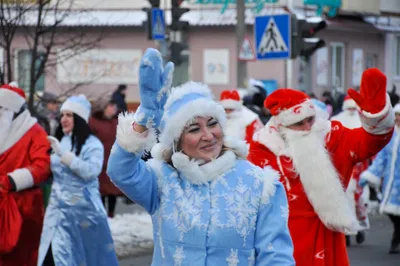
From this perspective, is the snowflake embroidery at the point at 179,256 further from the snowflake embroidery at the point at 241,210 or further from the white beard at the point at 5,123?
the white beard at the point at 5,123

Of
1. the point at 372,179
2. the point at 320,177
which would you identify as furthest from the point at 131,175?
the point at 372,179

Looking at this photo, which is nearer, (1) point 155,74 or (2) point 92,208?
(1) point 155,74

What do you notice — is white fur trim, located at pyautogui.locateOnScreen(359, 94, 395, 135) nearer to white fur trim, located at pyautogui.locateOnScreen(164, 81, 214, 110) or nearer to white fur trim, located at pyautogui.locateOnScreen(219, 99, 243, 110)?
white fur trim, located at pyautogui.locateOnScreen(164, 81, 214, 110)

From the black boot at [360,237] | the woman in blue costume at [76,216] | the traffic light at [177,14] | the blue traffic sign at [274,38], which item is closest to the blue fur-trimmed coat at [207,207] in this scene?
the woman in blue costume at [76,216]

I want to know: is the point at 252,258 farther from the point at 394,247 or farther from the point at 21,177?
the point at 394,247

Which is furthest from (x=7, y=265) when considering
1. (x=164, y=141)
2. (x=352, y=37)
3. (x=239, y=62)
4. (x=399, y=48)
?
(x=399, y=48)

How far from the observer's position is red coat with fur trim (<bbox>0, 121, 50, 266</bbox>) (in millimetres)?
9383

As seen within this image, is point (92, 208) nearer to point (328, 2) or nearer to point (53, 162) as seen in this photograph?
point (53, 162)

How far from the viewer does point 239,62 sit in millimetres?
18438

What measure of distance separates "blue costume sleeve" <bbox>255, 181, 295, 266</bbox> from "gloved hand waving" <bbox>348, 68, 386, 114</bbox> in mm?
1829

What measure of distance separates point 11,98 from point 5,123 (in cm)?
25

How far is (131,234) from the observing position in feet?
45.4

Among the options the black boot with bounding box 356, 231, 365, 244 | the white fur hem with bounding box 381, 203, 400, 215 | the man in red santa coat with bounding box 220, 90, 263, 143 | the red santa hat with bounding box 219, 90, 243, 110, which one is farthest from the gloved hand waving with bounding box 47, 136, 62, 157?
the red santa hat with bounding box 219, 90, 243, 110

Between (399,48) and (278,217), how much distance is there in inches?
1403
